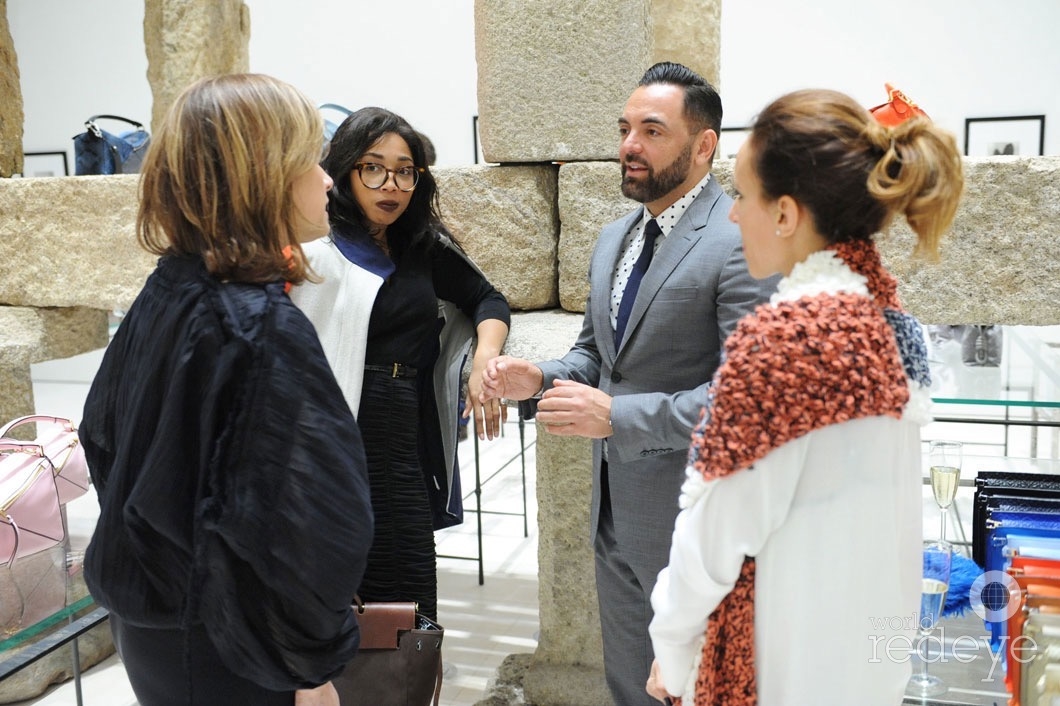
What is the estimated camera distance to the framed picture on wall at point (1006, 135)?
5.81m

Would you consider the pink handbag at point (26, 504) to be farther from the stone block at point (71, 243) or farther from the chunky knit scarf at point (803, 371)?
the chunky knit scarf at point (803, 371)

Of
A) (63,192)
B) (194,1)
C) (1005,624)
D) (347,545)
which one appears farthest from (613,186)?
(194,1)

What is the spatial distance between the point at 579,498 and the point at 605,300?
103cm

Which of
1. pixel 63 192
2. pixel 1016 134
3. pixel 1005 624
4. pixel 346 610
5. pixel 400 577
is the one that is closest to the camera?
pixel 346 610

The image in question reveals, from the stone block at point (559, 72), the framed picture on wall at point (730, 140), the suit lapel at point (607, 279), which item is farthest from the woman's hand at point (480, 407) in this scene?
the framed picture on wall at point (730, 140)

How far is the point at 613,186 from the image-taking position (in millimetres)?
2785

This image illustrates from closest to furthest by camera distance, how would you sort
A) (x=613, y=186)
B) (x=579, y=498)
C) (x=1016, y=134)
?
(x=613, y=186) < (x=579, y=498) < (x=1016, y=134)

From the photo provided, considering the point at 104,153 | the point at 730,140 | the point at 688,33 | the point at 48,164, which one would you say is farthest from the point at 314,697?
the point at 48,164

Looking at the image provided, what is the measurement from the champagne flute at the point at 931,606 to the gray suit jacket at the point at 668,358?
0.69m

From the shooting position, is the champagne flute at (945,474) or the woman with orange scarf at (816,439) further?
the champagne flute at (945,474)

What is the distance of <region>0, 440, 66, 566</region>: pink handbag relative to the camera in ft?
8.41

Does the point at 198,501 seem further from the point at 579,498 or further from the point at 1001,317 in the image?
the point at 1001,317

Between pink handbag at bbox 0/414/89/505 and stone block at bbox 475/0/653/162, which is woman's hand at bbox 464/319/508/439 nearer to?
stone block at bbox 475/0/653/162

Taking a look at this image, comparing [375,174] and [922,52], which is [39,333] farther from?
[922,52]
